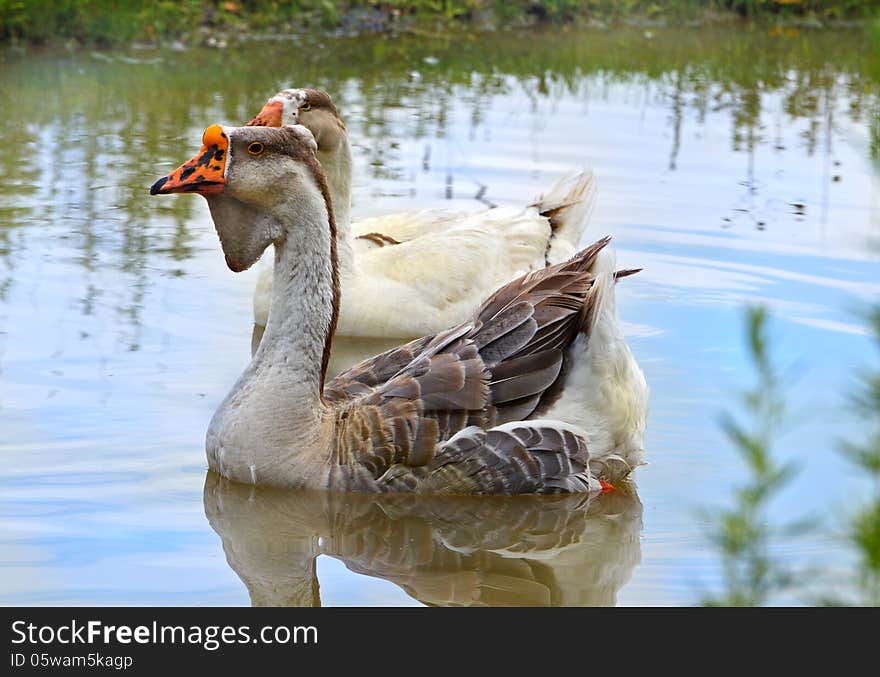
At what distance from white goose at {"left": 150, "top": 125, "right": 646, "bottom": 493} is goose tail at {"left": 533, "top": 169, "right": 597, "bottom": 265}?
2822 mm

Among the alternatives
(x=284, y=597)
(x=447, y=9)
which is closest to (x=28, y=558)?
(x=284, y=597)

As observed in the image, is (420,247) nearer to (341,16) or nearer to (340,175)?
(340,175)

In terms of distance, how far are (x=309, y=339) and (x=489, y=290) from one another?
247cm

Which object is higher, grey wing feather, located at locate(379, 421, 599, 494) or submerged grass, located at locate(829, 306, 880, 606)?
submerged grass, located at locate(829, 306, 880, 606)

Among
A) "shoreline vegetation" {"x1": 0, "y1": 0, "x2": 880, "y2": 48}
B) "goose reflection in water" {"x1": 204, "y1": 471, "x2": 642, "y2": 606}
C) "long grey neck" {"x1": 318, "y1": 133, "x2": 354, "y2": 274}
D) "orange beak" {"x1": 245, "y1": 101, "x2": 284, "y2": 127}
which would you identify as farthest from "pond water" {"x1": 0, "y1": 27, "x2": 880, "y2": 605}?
"orange beak" {"x1": 245, "y1": 101, "x2": 284, "y2": 127}

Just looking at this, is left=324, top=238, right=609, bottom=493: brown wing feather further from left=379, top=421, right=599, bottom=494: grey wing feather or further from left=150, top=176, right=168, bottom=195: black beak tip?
left=150, top=176, right=168, bottom=195: black beak tip

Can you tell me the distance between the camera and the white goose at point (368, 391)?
603 cm

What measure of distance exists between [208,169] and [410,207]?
→ 16.4ft

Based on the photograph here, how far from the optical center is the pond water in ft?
18.2

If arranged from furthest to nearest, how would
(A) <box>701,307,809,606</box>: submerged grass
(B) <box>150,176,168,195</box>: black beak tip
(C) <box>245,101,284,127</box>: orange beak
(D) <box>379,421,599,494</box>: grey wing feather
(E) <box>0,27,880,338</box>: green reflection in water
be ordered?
(E) <box>0,27,880,338</box>: green reflection in water
(C) <box>245,101,284,127</box>: orange beak
(D) <box>379,421,599,494</box>: grey wing feather
(B) <box>150,176,168,195</box>: black beak tip
(A) <box>701,307,809,606</box>: submerged grass

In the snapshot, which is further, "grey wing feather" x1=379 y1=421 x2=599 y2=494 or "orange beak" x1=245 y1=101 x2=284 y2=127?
"orange beak" x1=245 y1=101 x2=284 y2=127

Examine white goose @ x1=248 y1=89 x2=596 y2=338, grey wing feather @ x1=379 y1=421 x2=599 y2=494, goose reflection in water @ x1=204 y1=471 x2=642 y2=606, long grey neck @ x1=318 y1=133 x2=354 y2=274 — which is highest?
long grey neck @ x1=318 y1=133 x2=354 y2=274

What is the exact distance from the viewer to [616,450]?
6.41 meters

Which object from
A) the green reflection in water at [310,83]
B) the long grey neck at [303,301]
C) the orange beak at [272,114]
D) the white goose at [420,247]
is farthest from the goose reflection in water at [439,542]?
the orange beak at [272,114]
